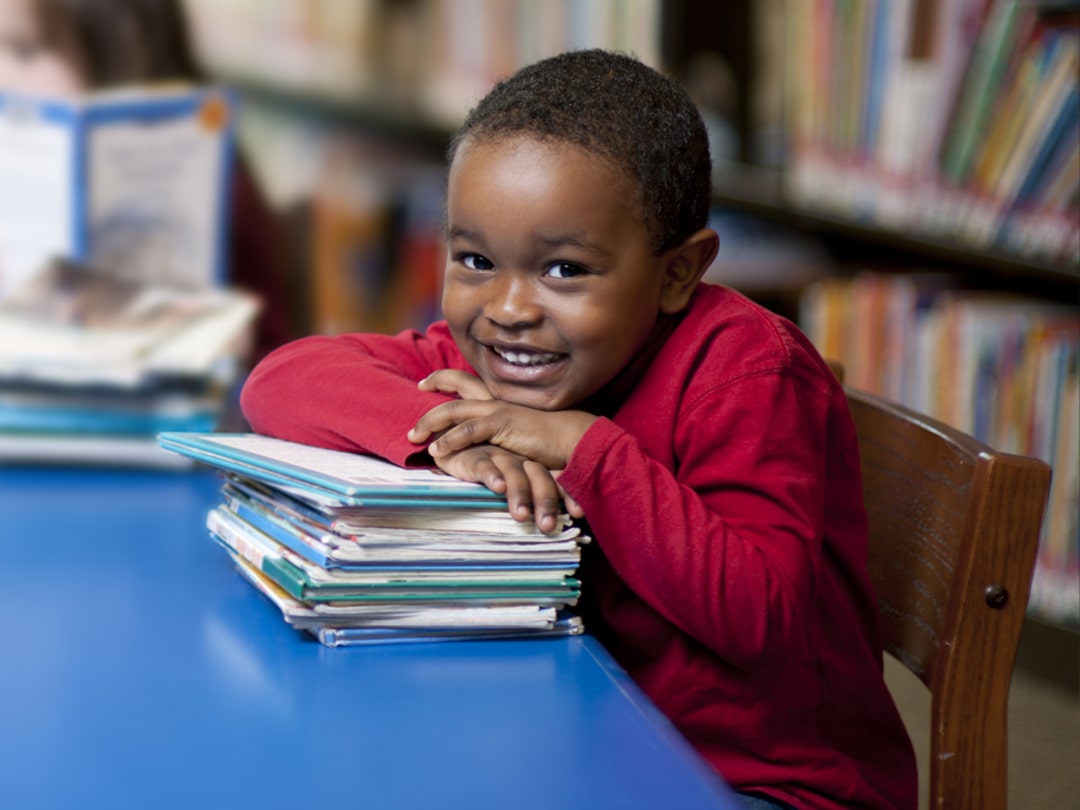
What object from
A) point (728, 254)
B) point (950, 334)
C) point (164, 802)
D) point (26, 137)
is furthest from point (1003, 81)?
point (164, 802)

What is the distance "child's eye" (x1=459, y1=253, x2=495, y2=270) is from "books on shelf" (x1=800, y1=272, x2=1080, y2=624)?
1.39 meters

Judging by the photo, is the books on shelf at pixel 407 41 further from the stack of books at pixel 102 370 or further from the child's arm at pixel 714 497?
the child's arm at pixel 714 497

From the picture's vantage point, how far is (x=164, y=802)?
21.7 inches

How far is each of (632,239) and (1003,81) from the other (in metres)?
1.37

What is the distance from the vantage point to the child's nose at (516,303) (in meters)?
0.83

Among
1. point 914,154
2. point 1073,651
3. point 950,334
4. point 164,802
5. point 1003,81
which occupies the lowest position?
point 1073,651

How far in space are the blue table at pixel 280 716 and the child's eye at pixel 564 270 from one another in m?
0.23

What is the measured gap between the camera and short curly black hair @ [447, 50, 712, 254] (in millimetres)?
815

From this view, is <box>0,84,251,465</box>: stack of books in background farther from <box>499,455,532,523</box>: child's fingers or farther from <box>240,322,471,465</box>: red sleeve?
<box>499,455,532,523</box>: child's fingers

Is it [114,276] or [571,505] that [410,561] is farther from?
[114,276]

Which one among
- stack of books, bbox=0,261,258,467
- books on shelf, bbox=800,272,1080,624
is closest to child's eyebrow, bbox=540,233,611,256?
stack of books, bbox=0,261,258,467

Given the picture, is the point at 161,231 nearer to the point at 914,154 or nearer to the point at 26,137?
the point at 26,137

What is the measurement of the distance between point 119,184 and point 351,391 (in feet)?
2.56

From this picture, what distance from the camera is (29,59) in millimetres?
2188
